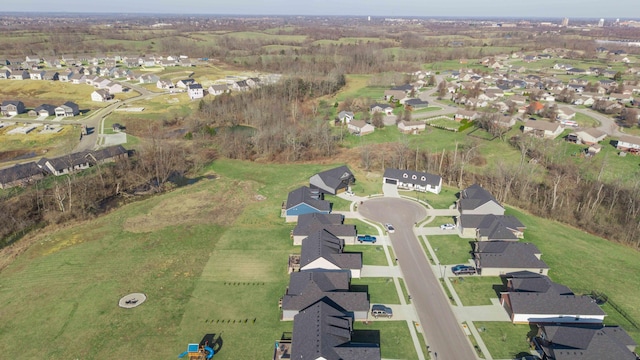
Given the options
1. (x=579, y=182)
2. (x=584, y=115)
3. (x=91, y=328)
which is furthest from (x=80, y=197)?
(x=584, y=115)

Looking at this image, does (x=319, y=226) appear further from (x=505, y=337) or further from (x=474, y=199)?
(x=505, y=337)

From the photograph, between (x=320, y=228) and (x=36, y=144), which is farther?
(x=36, y=144)

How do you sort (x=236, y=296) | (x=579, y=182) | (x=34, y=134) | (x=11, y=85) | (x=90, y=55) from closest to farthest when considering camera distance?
(x=236, y=296) < (x=579, y=182) < (x=34, y=134) < (x=11, y=85) < (x=90, y=55)

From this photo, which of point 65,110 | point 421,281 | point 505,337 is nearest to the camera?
point 505,337

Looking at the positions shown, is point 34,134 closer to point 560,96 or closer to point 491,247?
point 491,247

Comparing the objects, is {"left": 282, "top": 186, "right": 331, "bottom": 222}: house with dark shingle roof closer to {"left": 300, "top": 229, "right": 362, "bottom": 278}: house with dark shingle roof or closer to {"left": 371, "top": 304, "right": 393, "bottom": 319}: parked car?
{"left": 300, "top": 229, "right": 362, "bottom": 278}: house with dark shingle roof

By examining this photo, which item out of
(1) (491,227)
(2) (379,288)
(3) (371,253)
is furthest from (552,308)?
(3) (371,253)

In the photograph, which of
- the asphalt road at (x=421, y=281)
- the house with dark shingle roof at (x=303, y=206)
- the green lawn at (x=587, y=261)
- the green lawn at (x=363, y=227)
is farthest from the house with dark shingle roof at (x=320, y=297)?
the green lawn at (x=587, y=261)
